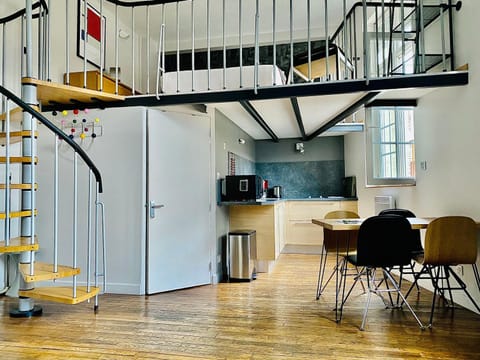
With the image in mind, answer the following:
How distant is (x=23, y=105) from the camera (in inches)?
104

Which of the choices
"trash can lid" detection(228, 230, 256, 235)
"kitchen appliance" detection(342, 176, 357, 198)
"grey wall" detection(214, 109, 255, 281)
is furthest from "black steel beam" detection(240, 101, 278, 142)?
"kitchen appliance" detection(342, 176, 357, 198)

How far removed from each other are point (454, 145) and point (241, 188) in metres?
2.42

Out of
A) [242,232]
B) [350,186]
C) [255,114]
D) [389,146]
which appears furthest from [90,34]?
[350,186]

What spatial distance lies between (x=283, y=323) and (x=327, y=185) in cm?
444

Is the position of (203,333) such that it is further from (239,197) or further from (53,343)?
(239,197)

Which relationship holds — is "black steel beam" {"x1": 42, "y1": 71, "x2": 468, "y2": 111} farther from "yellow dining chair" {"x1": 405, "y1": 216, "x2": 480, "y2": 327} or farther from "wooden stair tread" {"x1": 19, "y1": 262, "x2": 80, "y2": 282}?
"wooden stair tread" {"x1": 19, "y1": 262, "x2": 80, "y2": 282}

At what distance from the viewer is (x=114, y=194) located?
3.84 metres

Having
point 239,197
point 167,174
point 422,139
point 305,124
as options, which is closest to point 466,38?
point 422,139

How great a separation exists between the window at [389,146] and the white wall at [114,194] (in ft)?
9.39

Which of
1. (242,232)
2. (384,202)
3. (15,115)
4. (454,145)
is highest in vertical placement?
(15,115)

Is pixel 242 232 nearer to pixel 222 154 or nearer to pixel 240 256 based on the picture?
pixel 240 256

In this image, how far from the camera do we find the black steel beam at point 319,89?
3.05 m

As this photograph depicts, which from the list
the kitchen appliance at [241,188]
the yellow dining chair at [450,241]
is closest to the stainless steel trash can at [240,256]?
the kitchen appliance at [241,188]

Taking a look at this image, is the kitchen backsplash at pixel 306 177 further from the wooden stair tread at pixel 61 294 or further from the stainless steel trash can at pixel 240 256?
the wooden stair tread at pixel 61 294
